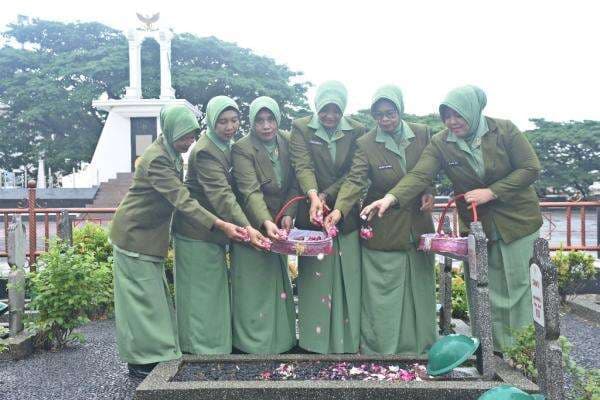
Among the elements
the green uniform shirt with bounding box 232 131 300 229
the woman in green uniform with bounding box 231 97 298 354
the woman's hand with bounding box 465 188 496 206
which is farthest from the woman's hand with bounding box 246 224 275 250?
the woman's hand with bounding box 465 188 496 206

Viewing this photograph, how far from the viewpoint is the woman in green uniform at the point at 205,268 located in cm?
414

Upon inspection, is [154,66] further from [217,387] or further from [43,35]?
[217,387]

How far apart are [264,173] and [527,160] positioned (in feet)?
5.98

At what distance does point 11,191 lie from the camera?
21.8 metres

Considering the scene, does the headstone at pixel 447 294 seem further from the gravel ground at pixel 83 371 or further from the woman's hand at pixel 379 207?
the gravel ground at pixel 83 371

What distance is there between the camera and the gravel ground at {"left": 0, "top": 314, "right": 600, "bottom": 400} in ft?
13.1

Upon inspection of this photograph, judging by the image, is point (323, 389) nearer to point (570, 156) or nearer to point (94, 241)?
point (94, 241)

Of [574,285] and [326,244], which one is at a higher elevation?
[326,244]

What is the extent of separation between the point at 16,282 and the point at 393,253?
3.41 m

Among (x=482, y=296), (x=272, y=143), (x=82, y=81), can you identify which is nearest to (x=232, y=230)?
(x=272, y=143)

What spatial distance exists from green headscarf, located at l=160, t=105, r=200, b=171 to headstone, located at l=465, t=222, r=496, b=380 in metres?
1.97

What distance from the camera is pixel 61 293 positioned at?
200 inches

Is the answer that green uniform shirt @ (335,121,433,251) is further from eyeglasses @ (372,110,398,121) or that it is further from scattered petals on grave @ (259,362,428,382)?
scattered petals on grave @ (259,362,428,382)

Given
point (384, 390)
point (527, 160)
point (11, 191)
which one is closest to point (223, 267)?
point (384, 390)
